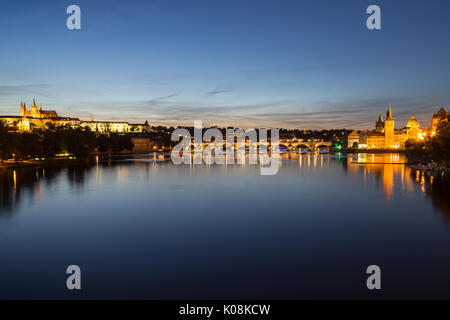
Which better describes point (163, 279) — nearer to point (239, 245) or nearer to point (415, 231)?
point (239, 245)

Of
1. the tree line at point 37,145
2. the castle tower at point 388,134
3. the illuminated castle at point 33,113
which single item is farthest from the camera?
the illuminated castle at point 33,113

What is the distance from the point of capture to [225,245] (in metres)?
9.31

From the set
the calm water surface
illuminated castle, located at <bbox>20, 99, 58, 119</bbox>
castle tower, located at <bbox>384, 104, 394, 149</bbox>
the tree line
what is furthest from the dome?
illuminated castle, located at <bbox>20, 99, 58, 119</bbox>

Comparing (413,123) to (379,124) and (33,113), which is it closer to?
(379,124)

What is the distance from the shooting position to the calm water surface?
6.54 meters

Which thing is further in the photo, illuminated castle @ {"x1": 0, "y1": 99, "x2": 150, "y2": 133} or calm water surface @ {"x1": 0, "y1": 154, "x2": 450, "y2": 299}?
illuminated castle @ {"x1": 0, "y1": 99, "x2": 150, "y2": 133}

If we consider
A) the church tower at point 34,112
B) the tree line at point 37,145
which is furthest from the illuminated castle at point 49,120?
the tree line at point 37,145

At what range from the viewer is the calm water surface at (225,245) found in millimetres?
6539

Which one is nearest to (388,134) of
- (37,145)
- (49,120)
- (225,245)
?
(37,145)

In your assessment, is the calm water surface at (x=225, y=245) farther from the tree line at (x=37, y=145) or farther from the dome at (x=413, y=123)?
the dome at (x=413, y=123)

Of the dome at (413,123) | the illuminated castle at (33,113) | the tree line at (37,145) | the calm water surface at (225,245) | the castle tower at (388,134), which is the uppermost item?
the illuminated castle at (33,113)

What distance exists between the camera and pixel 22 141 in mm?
39750

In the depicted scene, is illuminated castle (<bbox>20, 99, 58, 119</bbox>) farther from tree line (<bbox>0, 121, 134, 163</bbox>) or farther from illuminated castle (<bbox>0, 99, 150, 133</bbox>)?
tree line (<bbox>0, 121, 134, 163</bbox>)

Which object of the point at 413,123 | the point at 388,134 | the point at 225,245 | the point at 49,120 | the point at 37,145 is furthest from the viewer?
the point at 49,120
